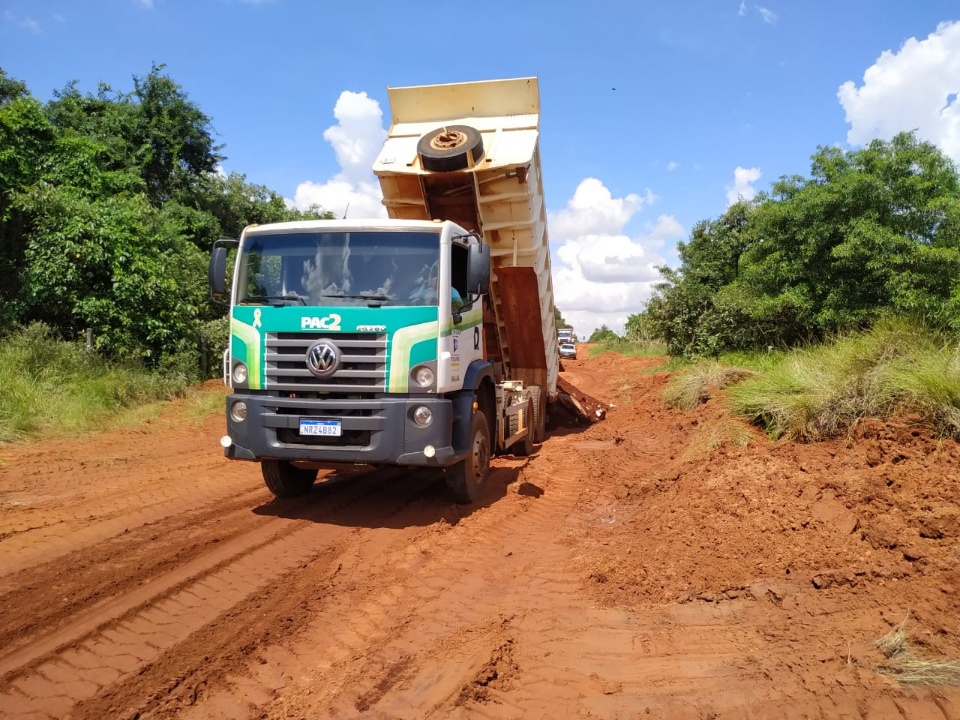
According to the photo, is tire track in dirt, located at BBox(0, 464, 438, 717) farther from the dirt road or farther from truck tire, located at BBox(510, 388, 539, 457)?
truck tire, located at BBox(510, 388, 539, 457)

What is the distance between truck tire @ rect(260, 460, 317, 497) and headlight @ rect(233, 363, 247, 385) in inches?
36.1

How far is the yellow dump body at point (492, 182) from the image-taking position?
8445 mm

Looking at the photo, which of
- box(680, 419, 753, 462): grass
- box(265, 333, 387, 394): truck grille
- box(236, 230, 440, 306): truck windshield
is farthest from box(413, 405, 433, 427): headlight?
box(680, 419, 753, 462): grass

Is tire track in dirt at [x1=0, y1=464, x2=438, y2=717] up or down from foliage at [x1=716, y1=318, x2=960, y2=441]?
down

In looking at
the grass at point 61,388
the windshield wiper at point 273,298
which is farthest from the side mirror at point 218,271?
the grass at point 61,388

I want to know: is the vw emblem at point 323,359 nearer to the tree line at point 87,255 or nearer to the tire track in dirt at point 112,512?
the tire track in dirt at point 112,512

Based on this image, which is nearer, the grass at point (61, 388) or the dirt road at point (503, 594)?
the dirt road at point (503, 594)

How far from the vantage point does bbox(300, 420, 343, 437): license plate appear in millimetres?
5887

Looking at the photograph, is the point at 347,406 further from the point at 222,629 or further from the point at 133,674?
the point at 133,674

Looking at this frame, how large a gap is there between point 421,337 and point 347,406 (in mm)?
878

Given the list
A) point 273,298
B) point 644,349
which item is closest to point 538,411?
point 273,298

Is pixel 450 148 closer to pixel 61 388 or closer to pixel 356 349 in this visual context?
pixel 356 349

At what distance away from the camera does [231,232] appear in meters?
23.3

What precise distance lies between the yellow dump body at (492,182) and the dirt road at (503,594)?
3.07m
